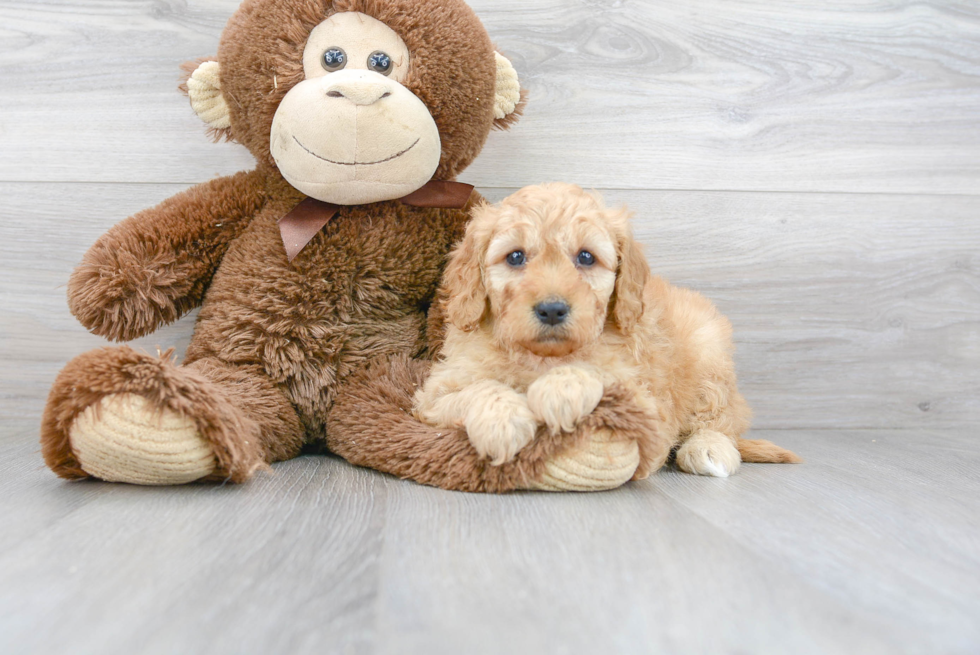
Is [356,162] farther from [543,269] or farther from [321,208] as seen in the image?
[543,269]

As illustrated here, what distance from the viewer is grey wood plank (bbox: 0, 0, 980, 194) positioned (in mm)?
1878

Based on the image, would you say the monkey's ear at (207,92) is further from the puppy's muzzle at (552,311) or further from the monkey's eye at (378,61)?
the puppy's muzzle at (552,311)

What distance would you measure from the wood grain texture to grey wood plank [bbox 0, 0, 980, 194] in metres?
0.93

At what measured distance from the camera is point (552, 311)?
1.25 m

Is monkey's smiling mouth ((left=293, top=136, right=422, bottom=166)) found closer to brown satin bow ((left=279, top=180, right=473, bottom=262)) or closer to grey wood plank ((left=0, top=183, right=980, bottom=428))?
brown satin bow ((left=279, top=180, right=473, bottom=262))

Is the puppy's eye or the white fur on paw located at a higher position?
the puppy's eye

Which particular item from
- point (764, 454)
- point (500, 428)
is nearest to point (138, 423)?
point (500, 428)

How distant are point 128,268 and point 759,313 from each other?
163 cm

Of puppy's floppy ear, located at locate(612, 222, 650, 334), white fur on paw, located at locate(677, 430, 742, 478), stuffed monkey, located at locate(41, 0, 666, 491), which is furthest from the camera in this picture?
white fur on paw, located at locate(677, 430, 742, 478)

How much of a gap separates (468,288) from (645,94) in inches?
37.5

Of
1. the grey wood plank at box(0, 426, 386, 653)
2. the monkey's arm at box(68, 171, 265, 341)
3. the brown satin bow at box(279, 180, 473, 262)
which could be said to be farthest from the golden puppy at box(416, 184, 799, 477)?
the monkey's arm at box(68, 171, 265, 341)

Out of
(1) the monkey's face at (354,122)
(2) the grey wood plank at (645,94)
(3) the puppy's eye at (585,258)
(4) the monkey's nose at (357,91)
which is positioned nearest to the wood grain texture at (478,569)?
(3) the puppy's eye at (585,258)

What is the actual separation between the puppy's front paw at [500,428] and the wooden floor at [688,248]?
0.08m

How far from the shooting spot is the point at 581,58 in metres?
1.98
